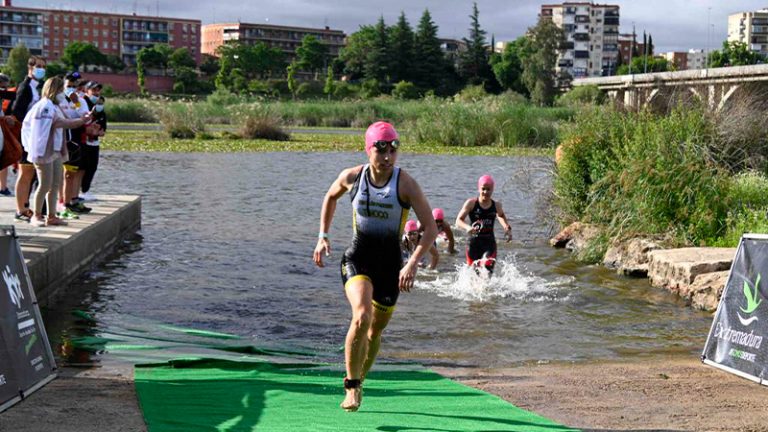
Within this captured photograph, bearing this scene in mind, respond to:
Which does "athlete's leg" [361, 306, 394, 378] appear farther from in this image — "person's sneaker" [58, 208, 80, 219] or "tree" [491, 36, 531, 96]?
"tree" [491, 36, 531, 96]

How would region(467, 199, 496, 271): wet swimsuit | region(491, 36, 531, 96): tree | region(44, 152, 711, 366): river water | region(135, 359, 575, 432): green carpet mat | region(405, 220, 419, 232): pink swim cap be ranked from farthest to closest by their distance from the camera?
region(491, 36, 531, 96): tree < region(467, 199, 496, 271): wet swimsuit < region(405, 220, 419, 232): pink swim cap < region(44, 152, 711, 366): river water < region(135, 359, 575, 432): green carpet mat

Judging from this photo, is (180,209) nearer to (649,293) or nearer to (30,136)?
(30,136)

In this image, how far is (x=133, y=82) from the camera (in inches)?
5684

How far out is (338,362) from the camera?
405 inches

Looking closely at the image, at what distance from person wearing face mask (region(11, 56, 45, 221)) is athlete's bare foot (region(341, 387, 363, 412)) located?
885 centimetres

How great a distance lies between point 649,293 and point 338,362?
6.66 meters

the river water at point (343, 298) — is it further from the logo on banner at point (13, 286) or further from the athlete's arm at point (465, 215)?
the logo on banner at point (13, 286)

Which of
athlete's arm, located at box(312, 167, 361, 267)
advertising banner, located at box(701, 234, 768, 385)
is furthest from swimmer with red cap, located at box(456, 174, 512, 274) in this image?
athlete's arm, located at box(312, 167, 361, 267)

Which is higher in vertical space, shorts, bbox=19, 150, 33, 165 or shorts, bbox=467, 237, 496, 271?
shorts, bbox=19, 150, 33, 165

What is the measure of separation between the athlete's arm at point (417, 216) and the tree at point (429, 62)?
127982mm

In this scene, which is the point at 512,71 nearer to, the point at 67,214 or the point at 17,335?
the point at 67,214

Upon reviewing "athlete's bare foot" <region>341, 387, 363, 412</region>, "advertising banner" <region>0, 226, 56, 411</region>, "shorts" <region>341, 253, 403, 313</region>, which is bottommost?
"athlete's bare foot" <region>341, 387, 363, 412</region>

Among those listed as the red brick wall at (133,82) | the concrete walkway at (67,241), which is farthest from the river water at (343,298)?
the red brick wall at (133,82)

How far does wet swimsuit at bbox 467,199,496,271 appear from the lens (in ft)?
46.0
